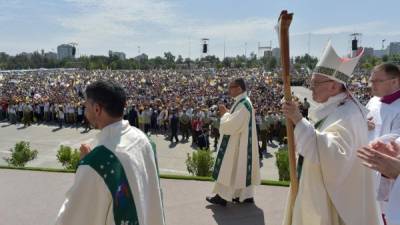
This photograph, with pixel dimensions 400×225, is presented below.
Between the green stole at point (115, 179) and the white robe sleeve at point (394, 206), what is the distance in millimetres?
1525

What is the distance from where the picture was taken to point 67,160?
11367mm

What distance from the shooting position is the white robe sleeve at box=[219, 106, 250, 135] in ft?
22.1

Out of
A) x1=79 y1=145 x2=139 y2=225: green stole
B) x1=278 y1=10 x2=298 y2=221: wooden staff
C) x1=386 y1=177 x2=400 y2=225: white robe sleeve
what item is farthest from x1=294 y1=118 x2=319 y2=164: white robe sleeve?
x1=79 y1=145 x2=139 y2=225: green stole

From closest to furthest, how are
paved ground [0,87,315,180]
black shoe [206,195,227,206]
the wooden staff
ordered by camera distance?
the wooden staff < black shoe [206,195,227,206] < paved ground [0,87,315,180]

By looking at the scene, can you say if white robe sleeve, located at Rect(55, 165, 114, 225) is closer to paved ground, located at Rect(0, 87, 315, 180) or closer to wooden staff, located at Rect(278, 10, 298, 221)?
wooden staff, located at Rect(278, 10, 298, 221)

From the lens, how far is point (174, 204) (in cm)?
697

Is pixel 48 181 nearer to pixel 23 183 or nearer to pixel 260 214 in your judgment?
pixel 23 183

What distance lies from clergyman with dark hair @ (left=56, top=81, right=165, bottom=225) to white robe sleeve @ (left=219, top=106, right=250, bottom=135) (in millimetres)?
3854

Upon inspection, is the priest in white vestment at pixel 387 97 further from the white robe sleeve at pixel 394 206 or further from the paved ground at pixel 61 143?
the paved ground at pixel 61 143

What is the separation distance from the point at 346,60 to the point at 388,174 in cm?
160

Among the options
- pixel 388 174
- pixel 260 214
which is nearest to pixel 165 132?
pixel 260 214

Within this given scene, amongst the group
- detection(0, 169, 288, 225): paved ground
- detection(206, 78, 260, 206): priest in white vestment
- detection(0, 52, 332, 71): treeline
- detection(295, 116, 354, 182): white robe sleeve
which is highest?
detection(0, 52, 332, 71): treeline

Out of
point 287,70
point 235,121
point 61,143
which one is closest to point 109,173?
point 287,70

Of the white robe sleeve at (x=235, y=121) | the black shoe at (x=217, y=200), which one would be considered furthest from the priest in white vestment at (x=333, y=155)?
the black shoe at (x=217, y=200)
